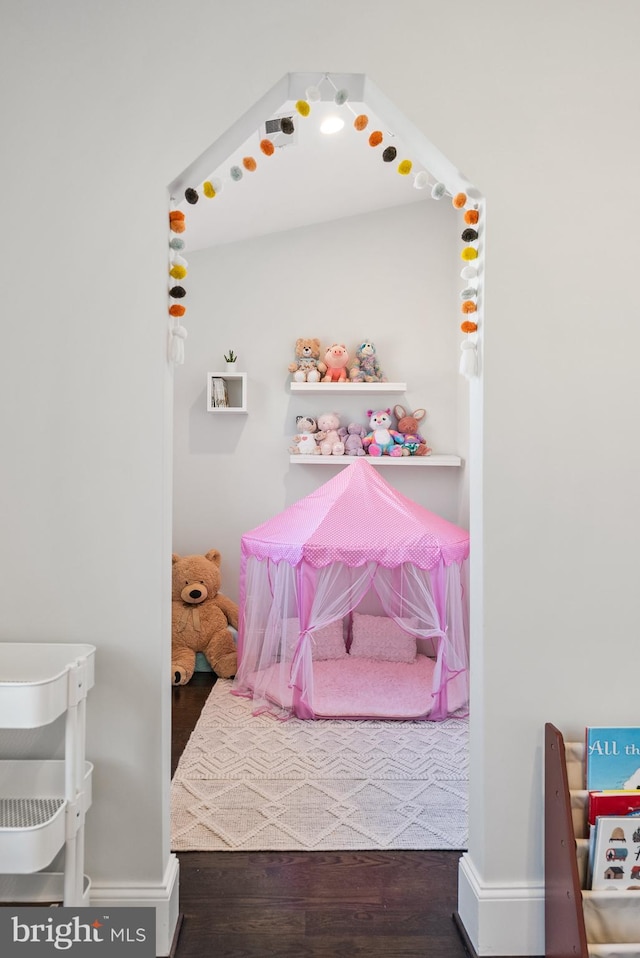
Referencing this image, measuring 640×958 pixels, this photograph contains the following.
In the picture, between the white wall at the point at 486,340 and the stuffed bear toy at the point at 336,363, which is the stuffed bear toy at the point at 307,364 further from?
the white wall at the point at 486,340

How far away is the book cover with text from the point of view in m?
1.79

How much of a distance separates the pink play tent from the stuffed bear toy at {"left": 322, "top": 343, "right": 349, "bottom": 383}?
0.71 meters

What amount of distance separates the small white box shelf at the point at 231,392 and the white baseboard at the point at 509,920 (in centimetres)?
341

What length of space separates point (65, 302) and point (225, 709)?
269cm

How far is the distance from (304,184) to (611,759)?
3.42m

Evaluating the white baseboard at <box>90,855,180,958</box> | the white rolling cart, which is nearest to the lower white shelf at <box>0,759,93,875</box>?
the white rolling cart

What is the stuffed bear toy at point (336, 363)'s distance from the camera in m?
4.62

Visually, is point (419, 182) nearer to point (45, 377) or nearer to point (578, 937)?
point (45, 377)

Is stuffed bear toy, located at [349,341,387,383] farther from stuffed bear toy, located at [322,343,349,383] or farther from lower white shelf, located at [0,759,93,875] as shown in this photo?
lower white shelf, located at [0,759,93,875]

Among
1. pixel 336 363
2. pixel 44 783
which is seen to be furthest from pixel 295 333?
pixel 44 783

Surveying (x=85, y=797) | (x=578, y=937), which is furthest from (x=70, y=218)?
(x=578, y=937)

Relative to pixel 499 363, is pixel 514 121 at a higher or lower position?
higher

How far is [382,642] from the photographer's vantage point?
452 centimetres

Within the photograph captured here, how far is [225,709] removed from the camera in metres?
3.86
